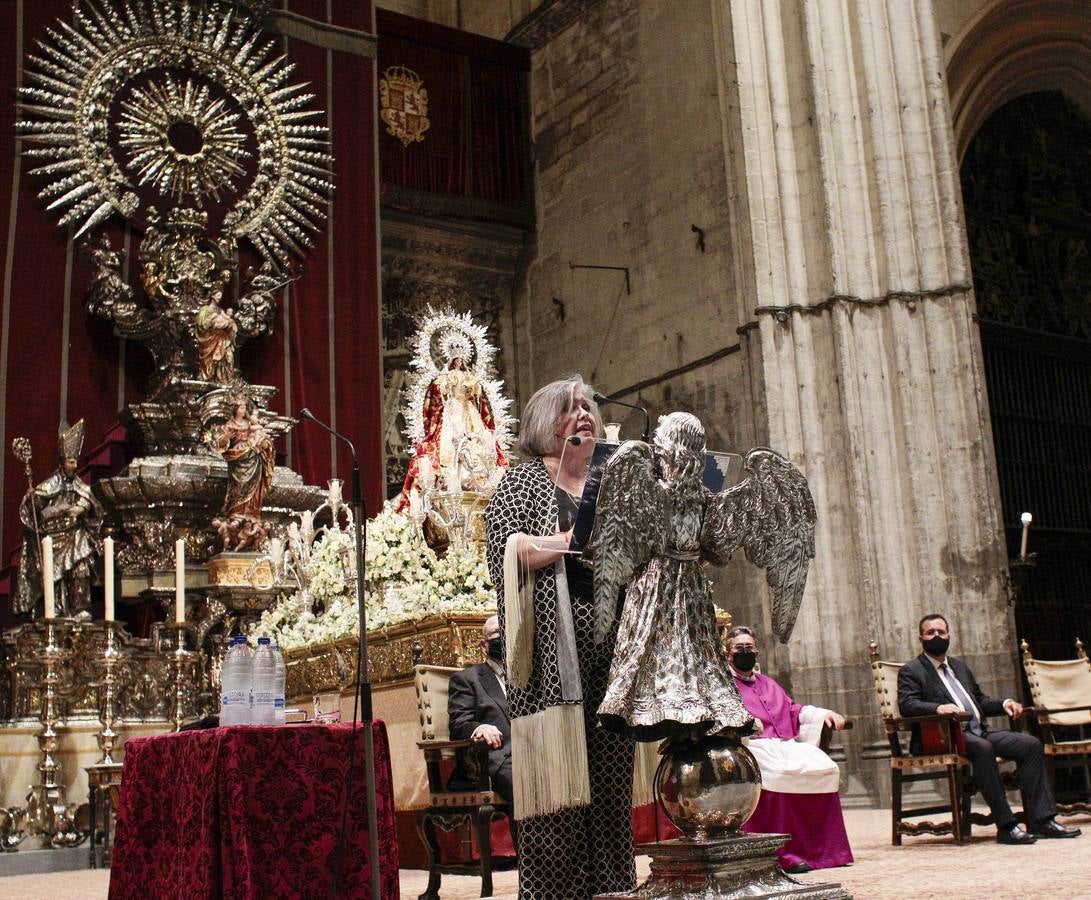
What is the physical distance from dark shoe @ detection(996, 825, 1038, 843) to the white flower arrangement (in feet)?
8.46

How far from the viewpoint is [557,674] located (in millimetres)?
3445

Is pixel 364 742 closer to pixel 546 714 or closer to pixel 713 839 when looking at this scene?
pixel 546 714

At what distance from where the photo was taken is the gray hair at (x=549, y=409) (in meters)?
3.64

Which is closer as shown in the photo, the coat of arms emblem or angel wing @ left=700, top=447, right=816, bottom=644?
angel wing @ left=700, top=447, right=816, bottom=644

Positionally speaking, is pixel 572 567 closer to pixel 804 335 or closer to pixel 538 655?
pixel 538 655

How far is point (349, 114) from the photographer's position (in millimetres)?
13562

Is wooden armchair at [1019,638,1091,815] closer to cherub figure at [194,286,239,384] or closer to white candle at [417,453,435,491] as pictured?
white candle at [417,453,435,491]

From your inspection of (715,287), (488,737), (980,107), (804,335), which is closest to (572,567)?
(488,737)

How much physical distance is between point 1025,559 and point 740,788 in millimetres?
7434

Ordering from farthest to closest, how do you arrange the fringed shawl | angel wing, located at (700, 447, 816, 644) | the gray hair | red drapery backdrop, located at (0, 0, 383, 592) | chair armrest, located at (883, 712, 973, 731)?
red drapery backdrop, located at (0, 0, 383, 592) → chair armrest, located at (883, 712, 973, 731) → angel wing, located at (700, 447, 816, 644) → the gray hair → the fringed shawl

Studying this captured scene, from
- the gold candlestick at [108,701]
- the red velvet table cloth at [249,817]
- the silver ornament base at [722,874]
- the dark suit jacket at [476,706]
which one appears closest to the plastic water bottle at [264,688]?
the red velvet table cloth at [249,817]

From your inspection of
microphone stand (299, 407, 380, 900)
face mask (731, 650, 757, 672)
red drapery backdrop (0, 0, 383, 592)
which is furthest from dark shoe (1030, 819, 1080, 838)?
red drapery backdrop (0, 0, 383, 592)

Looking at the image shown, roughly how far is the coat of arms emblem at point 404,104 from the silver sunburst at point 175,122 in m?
1.31

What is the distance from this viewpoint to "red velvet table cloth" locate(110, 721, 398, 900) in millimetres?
3459
